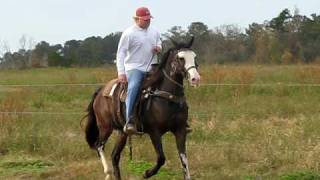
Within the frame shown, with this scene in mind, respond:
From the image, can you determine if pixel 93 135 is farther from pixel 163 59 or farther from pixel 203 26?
pixel 203 26

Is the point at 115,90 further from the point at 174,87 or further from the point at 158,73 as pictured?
the point at 174,87

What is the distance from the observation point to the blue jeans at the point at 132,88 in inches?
291

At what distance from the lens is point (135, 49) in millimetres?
7613

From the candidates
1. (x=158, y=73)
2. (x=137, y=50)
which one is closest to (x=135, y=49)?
(x=137, y=50)

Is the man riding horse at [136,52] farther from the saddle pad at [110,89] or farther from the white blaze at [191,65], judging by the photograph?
the white blaze at [191,65]

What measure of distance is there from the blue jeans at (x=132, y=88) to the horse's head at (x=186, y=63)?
573 millimetres

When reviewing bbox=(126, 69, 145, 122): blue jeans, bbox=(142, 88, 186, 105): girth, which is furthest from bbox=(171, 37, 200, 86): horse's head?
bbox=(126, 69, 145, 122): blue jeans

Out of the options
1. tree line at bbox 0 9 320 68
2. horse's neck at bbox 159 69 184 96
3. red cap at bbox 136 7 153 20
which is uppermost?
red cap at bbox 136 7 153 20

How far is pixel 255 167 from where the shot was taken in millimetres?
8125

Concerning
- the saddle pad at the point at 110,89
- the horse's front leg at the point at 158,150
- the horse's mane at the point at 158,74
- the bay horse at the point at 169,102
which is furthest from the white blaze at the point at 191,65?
the saddle pad at the point at 110,89

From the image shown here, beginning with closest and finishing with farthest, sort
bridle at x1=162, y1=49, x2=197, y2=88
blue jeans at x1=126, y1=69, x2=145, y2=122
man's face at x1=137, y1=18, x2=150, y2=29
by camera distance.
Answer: bridle at x1=162, y1=49, x2=197, y2=88 < blue jeans at x1=126, y1=69, x2=145, y2=122 < man's face at x1=137, y1=18, x2=150, y2=29

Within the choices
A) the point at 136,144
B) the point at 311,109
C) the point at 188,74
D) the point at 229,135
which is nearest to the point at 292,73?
the point at 311,109

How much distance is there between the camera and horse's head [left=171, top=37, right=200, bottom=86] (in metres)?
6.52

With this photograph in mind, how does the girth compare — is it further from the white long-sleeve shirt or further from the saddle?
the white long-sleeve shirt
